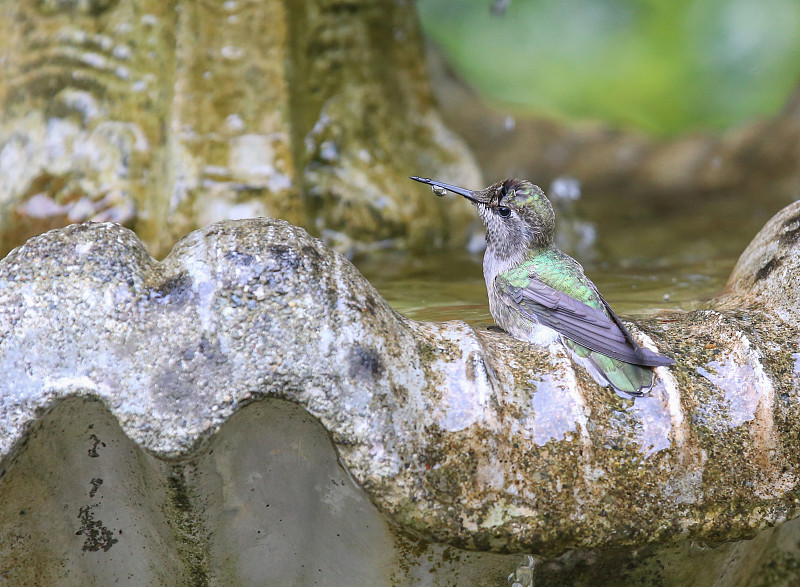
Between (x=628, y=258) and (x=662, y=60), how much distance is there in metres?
3.69

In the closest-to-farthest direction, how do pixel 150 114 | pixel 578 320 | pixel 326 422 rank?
pixel 326 422 → pixel 578 320 → pixel 150 114

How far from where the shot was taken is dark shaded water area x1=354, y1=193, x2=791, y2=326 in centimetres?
398

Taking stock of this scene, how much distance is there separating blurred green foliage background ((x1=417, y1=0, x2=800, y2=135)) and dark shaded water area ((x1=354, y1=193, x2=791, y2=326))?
1.22m

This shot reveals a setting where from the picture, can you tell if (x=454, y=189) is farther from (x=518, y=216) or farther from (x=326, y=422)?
(x=326, y=422)

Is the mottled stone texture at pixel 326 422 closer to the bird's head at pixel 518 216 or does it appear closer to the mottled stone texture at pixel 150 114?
the bird's head at pixel 518 216

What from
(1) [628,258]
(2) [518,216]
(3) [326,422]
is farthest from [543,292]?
(1) [628,258]

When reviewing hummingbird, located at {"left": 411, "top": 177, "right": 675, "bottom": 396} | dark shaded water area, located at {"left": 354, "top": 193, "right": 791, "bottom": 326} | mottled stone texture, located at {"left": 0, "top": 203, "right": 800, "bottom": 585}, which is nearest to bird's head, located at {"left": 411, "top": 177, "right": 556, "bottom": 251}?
hummingbird, located at {"left": 411, "top": 177, "right": 675, "bottom": 396}

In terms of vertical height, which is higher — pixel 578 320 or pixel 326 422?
pixel 578 320

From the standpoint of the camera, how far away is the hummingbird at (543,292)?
274cm

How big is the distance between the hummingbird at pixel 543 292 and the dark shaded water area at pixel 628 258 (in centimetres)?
29

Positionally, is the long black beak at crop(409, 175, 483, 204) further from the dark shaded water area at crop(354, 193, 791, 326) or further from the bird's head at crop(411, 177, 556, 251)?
the dark shaded water area at crop(354, 193, 791, 326)

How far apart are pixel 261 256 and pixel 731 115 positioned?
7133 mm

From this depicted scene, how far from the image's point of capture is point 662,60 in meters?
8.51

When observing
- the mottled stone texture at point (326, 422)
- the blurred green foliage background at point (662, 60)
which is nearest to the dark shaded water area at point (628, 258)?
the mottled stone texture at point (326, 422)
